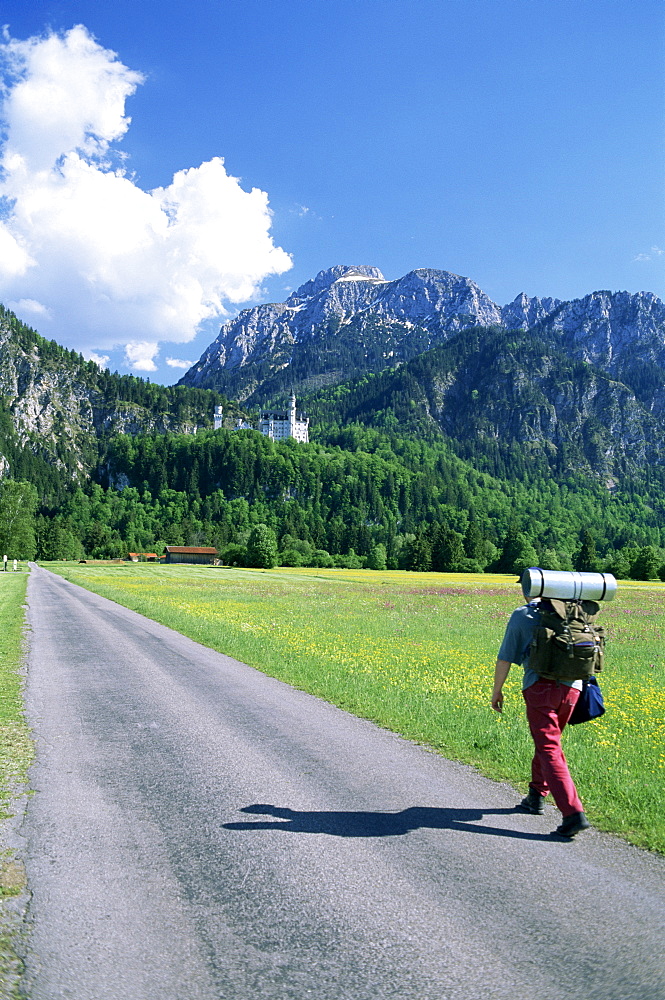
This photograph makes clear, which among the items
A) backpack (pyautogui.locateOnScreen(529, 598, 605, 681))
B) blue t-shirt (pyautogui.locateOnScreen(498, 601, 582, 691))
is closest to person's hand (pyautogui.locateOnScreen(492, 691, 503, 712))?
blue t-shirt (pyautogui.locateOnScreen(498, 601, 582, 691))

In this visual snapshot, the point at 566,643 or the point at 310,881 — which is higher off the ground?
the point at 566,643

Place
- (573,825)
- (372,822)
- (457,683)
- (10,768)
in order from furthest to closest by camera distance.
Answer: (457,683), (10,768), (372,822), (573,825)

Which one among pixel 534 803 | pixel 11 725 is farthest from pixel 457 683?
pixel 11 725

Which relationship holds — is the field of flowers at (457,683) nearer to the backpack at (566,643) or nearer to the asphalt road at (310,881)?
the asphalt road at (310,881)

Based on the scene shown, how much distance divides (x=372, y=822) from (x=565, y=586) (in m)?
3.39

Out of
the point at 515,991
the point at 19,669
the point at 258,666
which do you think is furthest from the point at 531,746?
the point at 19,669

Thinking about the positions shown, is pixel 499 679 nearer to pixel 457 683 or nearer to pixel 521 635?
pixel 521 635

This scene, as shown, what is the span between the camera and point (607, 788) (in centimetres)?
795

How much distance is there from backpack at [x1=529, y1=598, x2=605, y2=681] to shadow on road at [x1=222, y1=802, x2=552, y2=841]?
5.71ft

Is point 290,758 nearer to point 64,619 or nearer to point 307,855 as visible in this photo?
point 307,855

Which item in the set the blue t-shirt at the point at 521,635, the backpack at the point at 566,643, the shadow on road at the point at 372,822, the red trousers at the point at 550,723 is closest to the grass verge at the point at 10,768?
the shadow on road at the point at 372,822

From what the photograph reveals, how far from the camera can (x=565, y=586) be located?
23.2ft

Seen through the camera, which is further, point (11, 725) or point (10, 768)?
point (11, 725)

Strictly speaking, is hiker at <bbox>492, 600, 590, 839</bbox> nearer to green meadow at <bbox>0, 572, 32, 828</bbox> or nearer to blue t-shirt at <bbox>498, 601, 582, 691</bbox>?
blue t-shirt at <bbox>498, 601, 582, 691</bbox>
